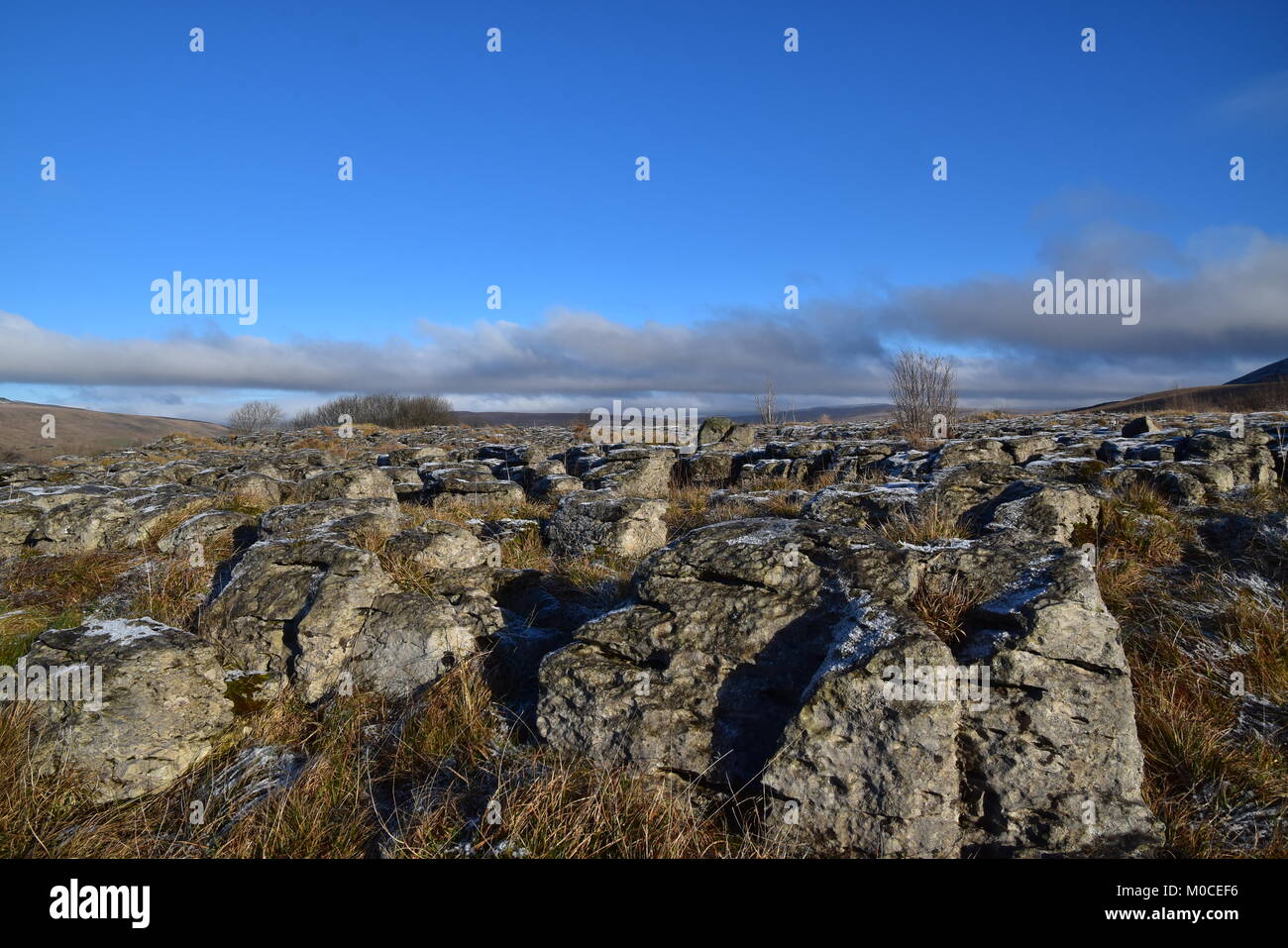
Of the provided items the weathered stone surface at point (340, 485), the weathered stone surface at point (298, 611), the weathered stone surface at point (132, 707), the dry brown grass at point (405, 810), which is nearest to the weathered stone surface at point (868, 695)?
the dry brown grass at point (405, 810)

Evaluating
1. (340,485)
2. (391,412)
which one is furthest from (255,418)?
(340,485)

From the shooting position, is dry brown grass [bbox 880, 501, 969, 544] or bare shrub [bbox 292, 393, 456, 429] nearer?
dry brown grass [bbox 880, 501, 969, 544]

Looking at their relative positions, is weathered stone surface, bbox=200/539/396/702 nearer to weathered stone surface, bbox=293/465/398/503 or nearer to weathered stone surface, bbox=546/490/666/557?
weathered stone surface, bbox=546/490/666/557

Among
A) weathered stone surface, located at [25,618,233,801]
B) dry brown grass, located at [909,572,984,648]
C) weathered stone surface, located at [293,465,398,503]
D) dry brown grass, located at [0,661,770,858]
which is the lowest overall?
dry brown grass, located at [0,661,770,858]

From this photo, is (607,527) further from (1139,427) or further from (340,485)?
Result: (1139,427)

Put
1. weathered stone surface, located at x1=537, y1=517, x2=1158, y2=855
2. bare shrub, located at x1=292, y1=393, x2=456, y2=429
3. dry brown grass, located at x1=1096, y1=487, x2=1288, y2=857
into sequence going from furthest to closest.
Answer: bare shrub, located at x1=292, y1=393, x2=456, y2=429, dry brown grass, located at x1=1096, y1=487, x2=1288, y2=857, weathered stone surface, located at x1=537, y1=517, x2=1158, y2=855

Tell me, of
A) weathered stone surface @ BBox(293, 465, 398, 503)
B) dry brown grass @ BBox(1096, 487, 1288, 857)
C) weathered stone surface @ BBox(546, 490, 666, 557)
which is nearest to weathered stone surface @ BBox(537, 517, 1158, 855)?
dry brown grass @ BBox(1096, 487, 1288, 857)

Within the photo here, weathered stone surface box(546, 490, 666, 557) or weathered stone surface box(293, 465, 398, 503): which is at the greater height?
weathered stone surface box(293, 465, 398, 503)

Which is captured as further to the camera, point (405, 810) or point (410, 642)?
point (410, 642)

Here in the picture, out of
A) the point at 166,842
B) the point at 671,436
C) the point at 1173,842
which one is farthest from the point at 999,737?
the point at 671,436

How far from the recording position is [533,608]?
6523mm

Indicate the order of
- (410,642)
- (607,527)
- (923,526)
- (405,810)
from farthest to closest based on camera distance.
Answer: (607,527) → (923,526) → (410,642) → (405,810)

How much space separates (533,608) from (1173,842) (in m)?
5.05
